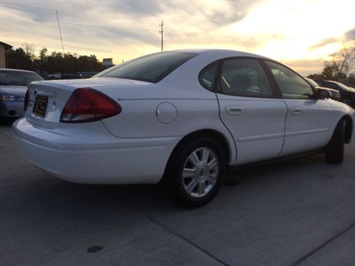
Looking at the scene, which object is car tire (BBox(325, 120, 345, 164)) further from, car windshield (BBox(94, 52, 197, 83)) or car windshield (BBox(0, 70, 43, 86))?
car windshield (BBox(0, 70, 43, 86))

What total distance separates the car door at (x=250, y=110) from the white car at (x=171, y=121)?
0.01 meters

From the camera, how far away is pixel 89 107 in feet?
9.41

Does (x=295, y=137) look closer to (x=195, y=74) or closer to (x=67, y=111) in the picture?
(x=195, y=74)

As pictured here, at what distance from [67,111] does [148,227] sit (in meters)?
1.17

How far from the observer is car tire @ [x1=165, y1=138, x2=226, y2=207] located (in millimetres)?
3281

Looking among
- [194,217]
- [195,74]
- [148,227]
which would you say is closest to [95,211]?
[148,227]

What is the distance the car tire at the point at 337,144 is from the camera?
520cm

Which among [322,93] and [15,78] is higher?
[15,78]

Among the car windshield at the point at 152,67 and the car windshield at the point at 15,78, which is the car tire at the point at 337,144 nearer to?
the car windshield at the point at 152,67

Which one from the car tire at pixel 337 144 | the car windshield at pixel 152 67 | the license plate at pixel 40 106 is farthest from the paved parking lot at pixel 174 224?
the car windshield at pixel 152 67

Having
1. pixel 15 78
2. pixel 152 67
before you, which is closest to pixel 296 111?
pixel 152 67

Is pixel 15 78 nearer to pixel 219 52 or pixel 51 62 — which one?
pixel 219 52

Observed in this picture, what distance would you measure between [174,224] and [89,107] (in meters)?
1.23

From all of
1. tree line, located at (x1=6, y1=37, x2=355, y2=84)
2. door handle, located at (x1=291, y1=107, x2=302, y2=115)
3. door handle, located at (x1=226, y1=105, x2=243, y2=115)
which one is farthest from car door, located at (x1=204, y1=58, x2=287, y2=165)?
tree line, located at (x1=6, y1=37, x2=355, y2=84)
